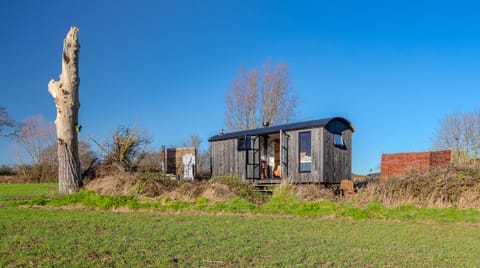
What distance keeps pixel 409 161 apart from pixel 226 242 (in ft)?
49.4

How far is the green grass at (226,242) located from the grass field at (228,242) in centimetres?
1

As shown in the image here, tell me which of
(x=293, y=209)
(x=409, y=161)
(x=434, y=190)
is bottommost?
(x=293, y=209)

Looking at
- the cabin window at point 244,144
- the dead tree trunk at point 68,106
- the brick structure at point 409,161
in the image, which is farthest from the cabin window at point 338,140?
the dead tree trunk at point 68,106

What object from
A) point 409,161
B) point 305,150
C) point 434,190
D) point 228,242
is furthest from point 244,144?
point 228,242

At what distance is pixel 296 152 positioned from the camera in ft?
57.6

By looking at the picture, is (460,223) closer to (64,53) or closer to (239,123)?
(64,53)

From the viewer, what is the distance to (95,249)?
4473mm

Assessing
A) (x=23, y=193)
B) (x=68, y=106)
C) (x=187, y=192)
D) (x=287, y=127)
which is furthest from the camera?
(x=287, y=127)

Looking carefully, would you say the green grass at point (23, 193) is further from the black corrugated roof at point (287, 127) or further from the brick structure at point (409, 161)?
the brick structure at point (409, 161)

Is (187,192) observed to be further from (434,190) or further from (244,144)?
(244,144)

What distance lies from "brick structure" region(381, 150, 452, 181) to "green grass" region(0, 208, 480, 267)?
10.2 m

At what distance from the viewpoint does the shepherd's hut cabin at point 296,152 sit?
16.7m

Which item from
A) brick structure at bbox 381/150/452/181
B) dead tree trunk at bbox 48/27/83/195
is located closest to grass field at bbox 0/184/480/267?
dead tree trunk at bbox 48/27/83/195

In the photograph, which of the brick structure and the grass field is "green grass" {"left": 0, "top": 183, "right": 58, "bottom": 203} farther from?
the brick structure
